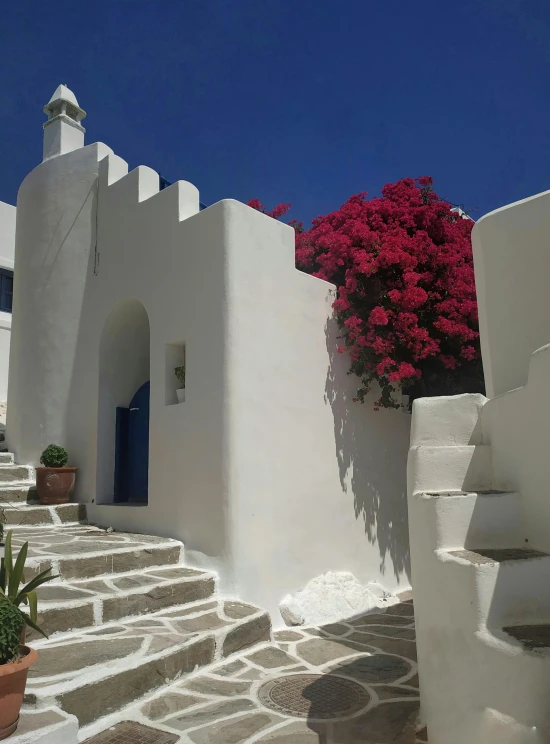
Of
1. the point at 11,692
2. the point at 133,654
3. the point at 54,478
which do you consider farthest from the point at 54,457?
the point at 11,692

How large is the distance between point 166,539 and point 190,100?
8.58 metres

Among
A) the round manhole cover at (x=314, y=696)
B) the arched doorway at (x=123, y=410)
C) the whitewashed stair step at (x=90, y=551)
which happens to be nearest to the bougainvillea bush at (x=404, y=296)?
the arched doorway at (x=123, y=410)

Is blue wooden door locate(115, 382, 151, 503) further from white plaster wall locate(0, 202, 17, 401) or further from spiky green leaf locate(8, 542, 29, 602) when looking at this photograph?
spiky green leaf locate(8, 542, 29, 602)

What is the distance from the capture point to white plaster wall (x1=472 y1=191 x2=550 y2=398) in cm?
437

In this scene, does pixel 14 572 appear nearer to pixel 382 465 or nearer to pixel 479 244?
pixel 479 244

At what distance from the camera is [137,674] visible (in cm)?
418

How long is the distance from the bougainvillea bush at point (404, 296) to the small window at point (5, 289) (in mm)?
7505

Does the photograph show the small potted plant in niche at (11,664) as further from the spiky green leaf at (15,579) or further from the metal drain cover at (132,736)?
the metal drain cover at (132,736)

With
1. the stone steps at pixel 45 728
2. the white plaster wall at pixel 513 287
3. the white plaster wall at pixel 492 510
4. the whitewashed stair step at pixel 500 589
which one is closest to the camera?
the white plaster wall at pixel 492 510

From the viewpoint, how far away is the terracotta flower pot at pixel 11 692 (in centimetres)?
296

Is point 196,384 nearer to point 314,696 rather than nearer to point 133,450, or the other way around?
point 133,450

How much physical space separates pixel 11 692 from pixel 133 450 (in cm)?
556

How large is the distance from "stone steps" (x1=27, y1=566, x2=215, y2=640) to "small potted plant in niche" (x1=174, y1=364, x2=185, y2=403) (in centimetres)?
198

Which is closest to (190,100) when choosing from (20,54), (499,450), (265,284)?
(20,54)
